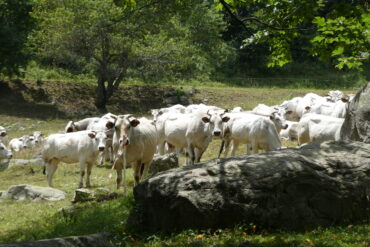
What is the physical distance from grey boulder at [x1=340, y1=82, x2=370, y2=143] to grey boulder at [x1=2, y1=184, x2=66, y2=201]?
721 centimetres

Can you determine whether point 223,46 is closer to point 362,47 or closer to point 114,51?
point 114,51

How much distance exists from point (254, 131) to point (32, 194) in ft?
23.9

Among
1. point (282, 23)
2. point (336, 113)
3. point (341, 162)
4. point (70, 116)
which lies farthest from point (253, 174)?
point (70, 116)

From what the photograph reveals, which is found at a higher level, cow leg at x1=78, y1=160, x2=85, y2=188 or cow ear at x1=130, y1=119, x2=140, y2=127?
cow ear at x1=130, y1=119, x2=140, y2=127

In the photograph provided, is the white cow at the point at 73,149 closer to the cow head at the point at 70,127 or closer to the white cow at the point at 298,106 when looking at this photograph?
the cow head at the point at 70,127

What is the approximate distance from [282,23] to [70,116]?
2498cm

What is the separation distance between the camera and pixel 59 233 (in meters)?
9.05

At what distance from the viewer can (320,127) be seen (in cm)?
1645

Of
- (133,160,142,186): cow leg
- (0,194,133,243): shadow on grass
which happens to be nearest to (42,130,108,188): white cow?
(133,160,142,186): cow leg

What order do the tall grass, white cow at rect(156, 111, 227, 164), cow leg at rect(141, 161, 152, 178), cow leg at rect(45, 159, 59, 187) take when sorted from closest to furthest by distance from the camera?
cow leg at rect(141, 161, 152, 178) → cow leg at rect(45, 159, 59, 187) → white cow at rect(156, 111, 227, 164) → the tall grass

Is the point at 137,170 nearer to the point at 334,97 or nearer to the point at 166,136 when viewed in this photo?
the point at 166,136

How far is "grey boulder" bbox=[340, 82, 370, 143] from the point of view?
1131 centimetres

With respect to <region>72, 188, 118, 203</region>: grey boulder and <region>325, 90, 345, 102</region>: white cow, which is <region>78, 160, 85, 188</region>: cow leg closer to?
<region>72, 188, 118, 203</region>: grey boulder

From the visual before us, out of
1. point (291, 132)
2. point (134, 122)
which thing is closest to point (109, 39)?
point (291, 132)
